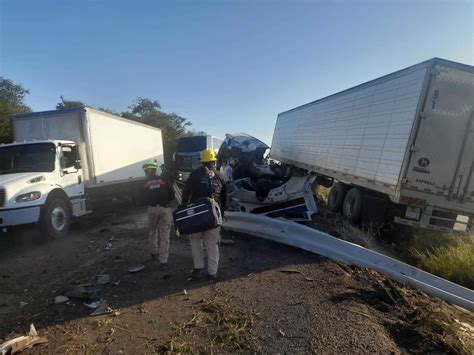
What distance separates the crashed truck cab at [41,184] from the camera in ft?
23.8

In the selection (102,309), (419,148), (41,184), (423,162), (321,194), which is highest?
(419,148)

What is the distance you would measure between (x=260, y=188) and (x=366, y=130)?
132 inches

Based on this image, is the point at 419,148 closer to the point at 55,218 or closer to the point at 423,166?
the point at 423,166

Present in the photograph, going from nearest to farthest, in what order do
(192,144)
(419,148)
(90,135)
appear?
(419,148) → (90,135) → (192,144)

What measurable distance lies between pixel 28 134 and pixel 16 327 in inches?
330

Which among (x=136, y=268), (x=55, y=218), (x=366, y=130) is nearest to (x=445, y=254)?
(x=366, y=130)

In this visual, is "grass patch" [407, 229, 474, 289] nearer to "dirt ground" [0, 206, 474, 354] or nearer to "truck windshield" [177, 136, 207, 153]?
"dirt ground" [0, 206, 474, 354]

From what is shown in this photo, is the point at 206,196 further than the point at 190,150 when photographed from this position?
No

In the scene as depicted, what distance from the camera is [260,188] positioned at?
8859mm

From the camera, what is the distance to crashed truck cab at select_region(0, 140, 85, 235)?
727cm

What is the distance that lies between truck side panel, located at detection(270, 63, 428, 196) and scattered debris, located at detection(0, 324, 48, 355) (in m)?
6.96

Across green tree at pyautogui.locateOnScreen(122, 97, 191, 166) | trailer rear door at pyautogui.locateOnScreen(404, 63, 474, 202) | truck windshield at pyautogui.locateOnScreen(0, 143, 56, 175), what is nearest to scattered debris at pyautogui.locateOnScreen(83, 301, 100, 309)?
truck windshield at pyautogui.locateOnScreen(0, 143, 56, 175)

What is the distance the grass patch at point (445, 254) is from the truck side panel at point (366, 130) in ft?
4.52

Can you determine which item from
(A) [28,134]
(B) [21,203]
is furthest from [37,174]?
(A) [28,134]
